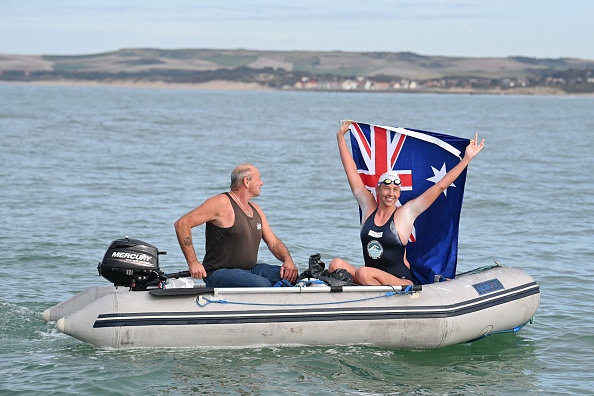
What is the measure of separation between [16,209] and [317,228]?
18.7 ft

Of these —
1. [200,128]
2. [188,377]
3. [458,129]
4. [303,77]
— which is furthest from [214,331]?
[303,77]

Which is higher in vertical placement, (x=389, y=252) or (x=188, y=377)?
(x=389, y=252)

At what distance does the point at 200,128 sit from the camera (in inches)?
1971

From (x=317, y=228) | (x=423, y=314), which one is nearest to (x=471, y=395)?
(x=423, y=314)

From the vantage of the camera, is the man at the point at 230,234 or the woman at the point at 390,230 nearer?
the man at the point at 230,234

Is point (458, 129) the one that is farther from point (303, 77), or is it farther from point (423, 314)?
point (303, 77)

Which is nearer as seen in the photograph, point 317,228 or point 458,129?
point 317,228

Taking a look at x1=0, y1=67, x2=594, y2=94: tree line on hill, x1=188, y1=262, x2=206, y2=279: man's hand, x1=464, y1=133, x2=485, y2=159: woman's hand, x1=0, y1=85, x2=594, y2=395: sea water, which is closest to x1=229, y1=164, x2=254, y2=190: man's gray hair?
x1=188, y1=262, x2=206, y2=279: man's hand

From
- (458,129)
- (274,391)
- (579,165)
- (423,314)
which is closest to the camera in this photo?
(274,391)

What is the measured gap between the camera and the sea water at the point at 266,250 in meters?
8.81

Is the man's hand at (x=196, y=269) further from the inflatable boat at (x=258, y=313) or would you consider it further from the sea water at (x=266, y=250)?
the sea water at (x=266, y=250)

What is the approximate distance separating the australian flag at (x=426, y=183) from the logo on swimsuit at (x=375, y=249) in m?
0.74

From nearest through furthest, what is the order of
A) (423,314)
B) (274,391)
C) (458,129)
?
(274,391) < (423,314) < (458,129)

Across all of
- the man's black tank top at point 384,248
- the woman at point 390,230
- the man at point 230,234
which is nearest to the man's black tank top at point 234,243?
the man at point 230,234
